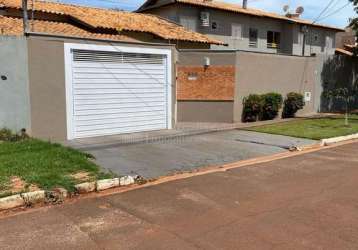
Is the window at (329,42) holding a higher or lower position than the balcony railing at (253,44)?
higher

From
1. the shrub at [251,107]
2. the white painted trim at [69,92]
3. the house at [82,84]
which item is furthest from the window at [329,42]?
the white painted trim at [69,92]

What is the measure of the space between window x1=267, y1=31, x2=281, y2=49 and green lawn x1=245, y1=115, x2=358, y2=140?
17.8 metres

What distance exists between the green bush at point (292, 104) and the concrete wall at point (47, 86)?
10.6 metres

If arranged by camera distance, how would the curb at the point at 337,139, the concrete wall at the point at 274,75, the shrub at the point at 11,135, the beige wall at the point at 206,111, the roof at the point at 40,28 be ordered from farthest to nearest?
the concrete wall at the point at 274,75, the beige wall at the point at 206,111, the roof at the point at 40,28, the curb at the point at 337,139, the shrub at the point at 11,135

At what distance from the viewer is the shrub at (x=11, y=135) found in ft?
34.8

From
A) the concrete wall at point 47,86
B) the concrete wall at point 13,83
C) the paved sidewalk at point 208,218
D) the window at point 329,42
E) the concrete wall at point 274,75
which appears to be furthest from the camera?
the window at point 329,42

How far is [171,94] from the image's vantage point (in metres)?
14.6

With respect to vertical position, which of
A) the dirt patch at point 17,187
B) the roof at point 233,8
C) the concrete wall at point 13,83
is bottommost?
the dirt patch at point 17,187

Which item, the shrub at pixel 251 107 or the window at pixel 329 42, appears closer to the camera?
the shrub at pixel 251 107

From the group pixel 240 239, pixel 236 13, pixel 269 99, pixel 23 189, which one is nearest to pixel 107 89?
pixel 23 189

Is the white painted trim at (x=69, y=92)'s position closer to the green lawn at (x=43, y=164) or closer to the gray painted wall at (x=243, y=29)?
the green lawn at (x=43, y=164)

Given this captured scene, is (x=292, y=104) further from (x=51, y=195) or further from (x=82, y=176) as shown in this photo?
(x=51, y=195)

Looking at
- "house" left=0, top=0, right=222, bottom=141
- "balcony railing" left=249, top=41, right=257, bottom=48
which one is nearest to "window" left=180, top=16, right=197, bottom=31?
"balcony railing" left=249, top=41, right=257, bottom=48

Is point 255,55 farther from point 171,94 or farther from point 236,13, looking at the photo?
point 236,13
